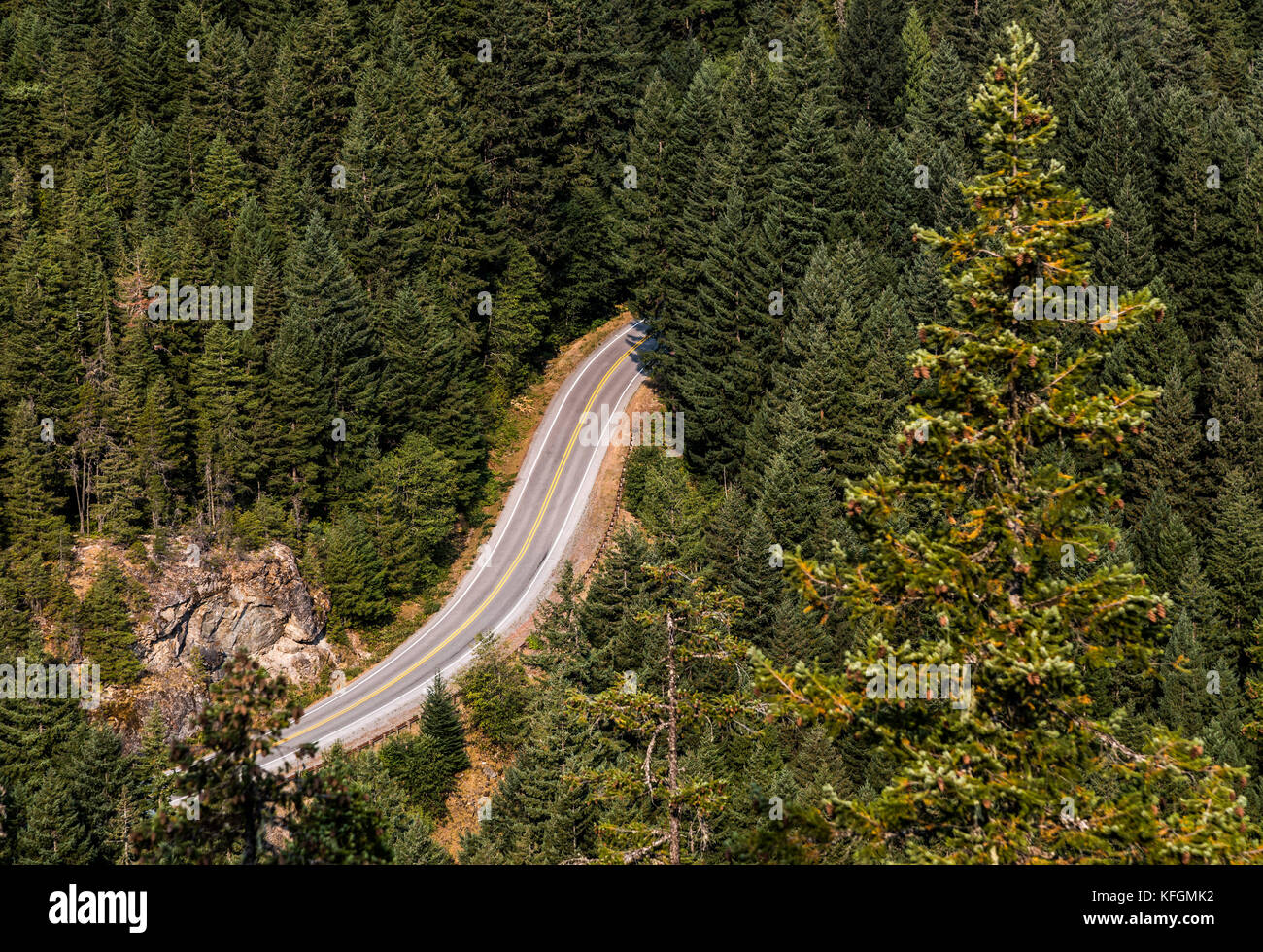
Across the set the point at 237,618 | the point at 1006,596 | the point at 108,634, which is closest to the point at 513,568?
the point at 237,618

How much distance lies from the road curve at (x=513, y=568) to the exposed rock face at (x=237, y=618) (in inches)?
150

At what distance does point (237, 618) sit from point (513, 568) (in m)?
17.0

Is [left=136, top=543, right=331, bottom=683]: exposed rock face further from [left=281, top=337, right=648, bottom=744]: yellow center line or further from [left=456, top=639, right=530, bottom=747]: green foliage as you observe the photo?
[left=456, top=639, right=530, bottom=747]: green foliage

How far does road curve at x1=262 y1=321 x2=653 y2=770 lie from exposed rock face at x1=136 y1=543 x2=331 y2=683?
381 cm

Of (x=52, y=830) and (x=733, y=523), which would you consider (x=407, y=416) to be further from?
(x=52, y=830)

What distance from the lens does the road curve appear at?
67.2m

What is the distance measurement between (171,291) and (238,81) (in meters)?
23.0

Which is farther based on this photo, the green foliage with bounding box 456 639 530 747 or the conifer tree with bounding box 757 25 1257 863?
the green foliage with bounding box 456 639 530 747

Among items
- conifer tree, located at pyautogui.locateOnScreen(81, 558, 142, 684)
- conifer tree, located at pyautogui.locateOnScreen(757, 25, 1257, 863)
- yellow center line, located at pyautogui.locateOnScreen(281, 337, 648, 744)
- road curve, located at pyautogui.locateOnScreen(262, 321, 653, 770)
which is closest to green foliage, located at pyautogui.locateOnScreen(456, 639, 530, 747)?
road curve, located at pyautogui.locateOnScreen(262, 321, 653, 770)

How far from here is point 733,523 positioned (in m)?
66.8

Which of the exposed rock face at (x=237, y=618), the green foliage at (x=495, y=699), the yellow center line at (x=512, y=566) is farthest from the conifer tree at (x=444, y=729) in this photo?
the exposed rock face at (x=237, y=618)

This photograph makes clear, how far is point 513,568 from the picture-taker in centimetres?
7700

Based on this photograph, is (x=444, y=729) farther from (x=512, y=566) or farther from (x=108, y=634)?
(x=108, y=634)

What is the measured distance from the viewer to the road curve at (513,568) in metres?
67.2
